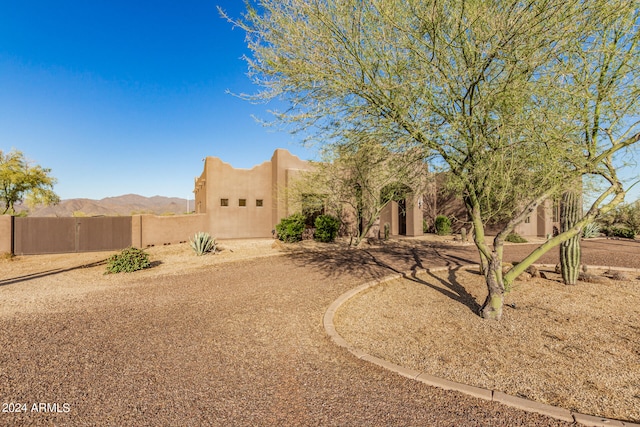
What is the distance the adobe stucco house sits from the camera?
1869cm

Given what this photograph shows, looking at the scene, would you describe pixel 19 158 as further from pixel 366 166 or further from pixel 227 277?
pixel 366 166

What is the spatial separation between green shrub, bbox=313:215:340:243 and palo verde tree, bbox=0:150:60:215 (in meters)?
25.1

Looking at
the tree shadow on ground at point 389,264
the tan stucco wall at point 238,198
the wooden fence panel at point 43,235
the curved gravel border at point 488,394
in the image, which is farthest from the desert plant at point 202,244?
the curved gravel border at point 488,394

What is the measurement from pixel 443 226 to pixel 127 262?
19.1 metres

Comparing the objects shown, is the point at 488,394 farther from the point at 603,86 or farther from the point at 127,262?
the point at 127,262

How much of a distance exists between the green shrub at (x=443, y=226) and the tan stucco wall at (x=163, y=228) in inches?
639

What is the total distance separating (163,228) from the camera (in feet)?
54.7

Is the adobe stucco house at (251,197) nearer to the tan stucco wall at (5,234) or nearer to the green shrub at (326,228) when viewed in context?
the green shrub at (326,228)

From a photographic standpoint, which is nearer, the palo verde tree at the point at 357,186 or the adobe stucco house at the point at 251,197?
the palo verde tree at the point at 357,186

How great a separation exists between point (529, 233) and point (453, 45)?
2291cm

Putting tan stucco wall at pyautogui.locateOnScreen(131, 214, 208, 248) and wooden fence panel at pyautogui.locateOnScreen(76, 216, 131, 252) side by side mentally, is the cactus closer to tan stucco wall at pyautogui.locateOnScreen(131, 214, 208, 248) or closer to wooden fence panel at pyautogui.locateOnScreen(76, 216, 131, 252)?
tan stucco wall at pyautogui.locateOnScreen(131, 214, 208, 248)

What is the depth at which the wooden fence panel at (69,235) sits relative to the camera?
44.7 ft

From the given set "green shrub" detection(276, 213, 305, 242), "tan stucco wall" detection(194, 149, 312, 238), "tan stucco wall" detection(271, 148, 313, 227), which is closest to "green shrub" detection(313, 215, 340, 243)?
"green shrub" detection(276, 213, 305, 242)

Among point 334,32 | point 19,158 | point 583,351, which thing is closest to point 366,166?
point 334,32
